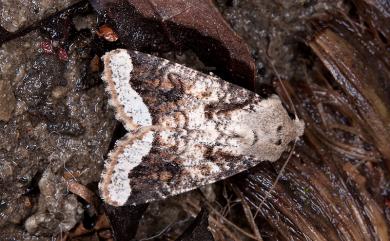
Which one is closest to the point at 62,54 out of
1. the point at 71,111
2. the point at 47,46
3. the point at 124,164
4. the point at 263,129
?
the point at 47,46

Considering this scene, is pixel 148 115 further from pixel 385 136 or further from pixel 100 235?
pixel 385 136

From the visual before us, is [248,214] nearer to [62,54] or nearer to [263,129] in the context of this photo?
[263,129]

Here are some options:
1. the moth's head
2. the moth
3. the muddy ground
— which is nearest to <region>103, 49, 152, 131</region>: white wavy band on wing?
the moth

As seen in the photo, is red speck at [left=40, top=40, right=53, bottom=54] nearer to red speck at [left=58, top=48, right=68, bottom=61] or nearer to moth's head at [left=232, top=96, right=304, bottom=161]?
red speck at [left=58, top=48, right=68, bottom=61]

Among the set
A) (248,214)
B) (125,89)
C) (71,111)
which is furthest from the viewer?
(248,214)

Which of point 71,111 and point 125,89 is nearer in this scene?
point 125,89

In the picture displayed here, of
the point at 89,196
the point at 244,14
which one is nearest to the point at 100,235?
the point at 89,196

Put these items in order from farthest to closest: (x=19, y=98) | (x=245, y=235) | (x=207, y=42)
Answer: (x=245, y=235), (x=207, y=42), (x=19, y=98)
